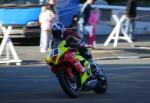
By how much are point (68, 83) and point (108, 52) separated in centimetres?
1072

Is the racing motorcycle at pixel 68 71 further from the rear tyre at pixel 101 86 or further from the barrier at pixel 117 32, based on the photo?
the barrier at pixel 117 32

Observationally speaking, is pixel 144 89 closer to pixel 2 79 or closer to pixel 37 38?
pixel 2 79

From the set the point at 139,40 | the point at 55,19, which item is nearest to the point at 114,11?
the point at 139,40

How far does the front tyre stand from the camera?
11206 millimetres

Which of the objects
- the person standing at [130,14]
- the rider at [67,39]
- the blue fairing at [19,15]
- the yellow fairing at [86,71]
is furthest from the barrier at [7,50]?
the rider at [67,39]

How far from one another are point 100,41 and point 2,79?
12813 millimetres

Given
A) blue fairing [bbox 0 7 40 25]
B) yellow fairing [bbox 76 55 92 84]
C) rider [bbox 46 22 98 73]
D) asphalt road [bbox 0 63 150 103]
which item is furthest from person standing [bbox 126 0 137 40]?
rider [bbox 46 22 98 73]

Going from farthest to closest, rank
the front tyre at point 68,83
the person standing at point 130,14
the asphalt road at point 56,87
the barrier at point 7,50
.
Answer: the person standing at point 130,14, the barrier at point 7,50, the asphalt road at point 56,87, the front tyre at point 68,83

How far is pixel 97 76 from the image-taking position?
1206 centimetres

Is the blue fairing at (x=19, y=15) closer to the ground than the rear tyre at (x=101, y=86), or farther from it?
farther from it

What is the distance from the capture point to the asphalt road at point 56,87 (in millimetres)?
11352

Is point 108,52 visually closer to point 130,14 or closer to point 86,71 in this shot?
point 130,14

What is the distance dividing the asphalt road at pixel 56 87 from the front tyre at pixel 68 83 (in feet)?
0.40

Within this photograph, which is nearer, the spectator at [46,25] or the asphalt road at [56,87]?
the asphalt road at [56,87]
